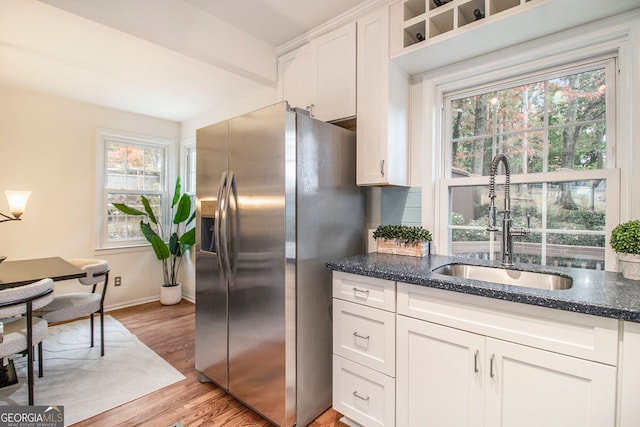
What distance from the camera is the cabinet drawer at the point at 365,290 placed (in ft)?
5.10

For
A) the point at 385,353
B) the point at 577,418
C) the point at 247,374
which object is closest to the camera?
the point at 577,418

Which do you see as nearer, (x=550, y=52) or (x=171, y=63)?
(x=550, y=52)

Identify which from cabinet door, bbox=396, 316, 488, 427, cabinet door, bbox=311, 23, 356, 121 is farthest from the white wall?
cabinet door, bbox=396, 316, 488, 427

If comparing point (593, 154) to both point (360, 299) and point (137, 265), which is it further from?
point (137, 265)

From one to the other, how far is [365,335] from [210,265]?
1.13 m

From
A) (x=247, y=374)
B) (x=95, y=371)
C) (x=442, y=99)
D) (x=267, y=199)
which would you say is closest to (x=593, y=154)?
(x=442, y=99)

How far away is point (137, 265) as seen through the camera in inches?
162

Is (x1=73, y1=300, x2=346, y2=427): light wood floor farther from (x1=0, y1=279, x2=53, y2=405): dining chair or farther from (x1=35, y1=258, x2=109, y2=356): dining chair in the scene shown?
(x1=35, y1=258, x2=109, y2=356): dining chair

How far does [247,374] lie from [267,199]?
1076mm

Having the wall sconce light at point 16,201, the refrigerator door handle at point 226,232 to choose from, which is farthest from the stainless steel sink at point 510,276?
the wall sconce light at point 16,201

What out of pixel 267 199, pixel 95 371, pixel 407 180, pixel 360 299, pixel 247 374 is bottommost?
pixel 95 371

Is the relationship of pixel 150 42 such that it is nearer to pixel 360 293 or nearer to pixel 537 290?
pixel 360 293

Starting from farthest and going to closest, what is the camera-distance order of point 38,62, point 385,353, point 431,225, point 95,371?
point 38,62 → point 95,371 → point 431,225 → point 385,353

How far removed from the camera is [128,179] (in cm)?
407
